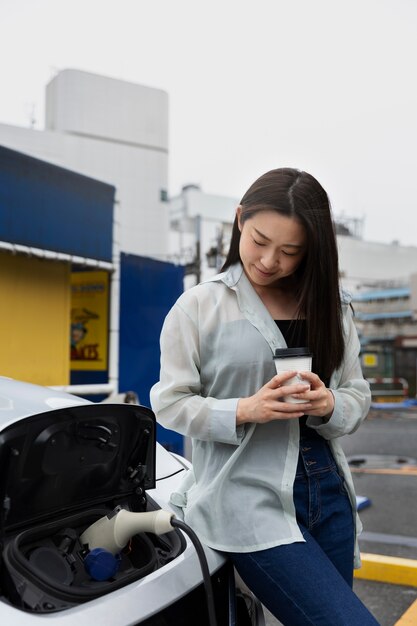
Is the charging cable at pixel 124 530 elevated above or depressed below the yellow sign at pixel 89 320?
below

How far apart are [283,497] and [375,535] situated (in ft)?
11.0

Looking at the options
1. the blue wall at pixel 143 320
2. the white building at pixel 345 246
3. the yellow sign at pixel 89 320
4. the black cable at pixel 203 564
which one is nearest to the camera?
the black cable at pixel 203 564

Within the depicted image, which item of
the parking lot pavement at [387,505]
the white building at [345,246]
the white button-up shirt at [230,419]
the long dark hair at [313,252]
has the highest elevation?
the white building at [345,246]

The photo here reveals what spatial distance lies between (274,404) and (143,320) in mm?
6269

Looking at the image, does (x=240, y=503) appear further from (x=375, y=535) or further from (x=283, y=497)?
(x=375, y=535)

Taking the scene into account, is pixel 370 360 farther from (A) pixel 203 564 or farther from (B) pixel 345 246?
(B) pixel 345 246

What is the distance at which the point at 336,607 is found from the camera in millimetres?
1319

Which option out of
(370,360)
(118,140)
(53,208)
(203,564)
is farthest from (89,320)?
(118,140)

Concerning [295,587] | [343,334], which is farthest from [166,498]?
[343,334]

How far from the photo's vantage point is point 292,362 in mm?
1364

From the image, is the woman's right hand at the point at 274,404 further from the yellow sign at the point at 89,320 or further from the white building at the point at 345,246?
the white building at the point at 345,246

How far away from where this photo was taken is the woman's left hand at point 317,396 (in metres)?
1.36

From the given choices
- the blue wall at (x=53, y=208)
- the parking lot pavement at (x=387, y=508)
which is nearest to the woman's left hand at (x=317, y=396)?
the parking lot pavement at (x=387, y=508)

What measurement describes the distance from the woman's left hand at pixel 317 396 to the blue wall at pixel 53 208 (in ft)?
15.0
